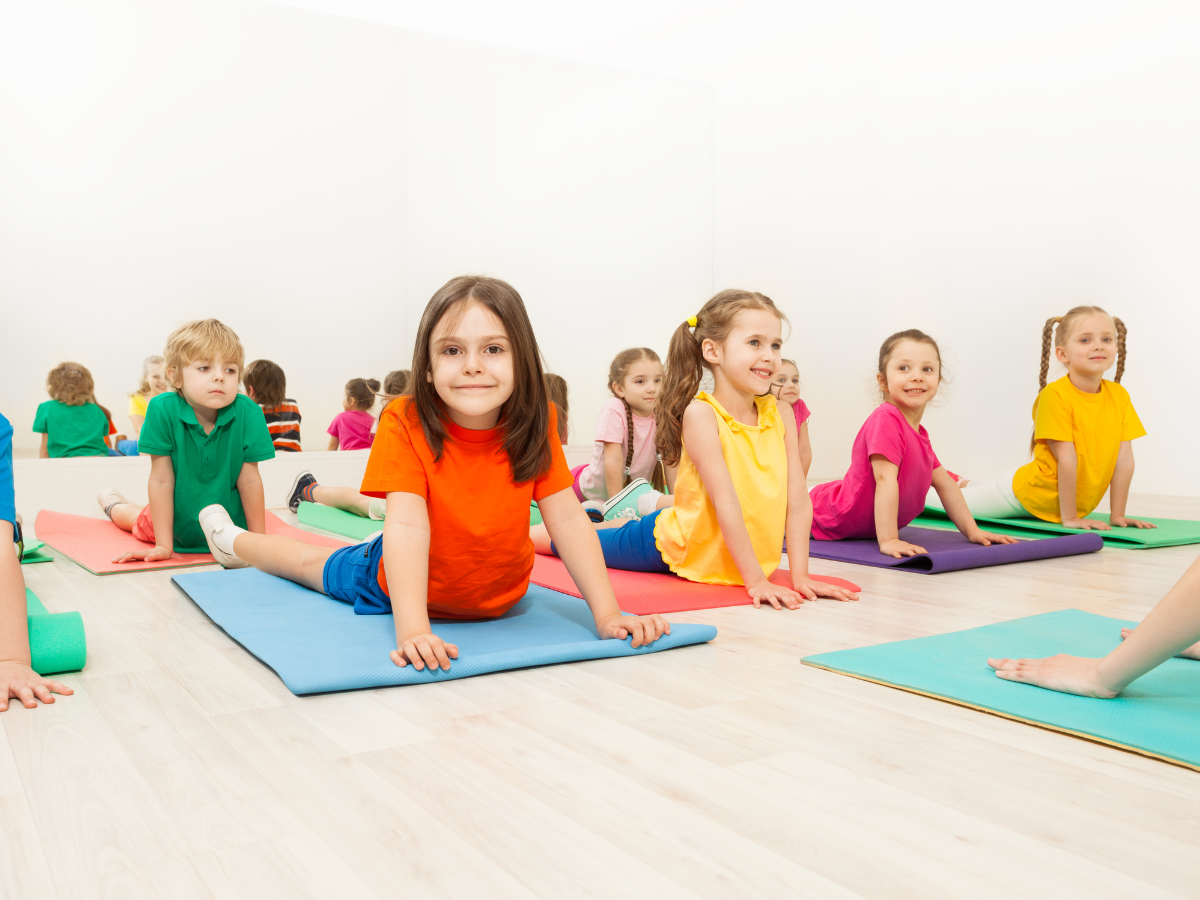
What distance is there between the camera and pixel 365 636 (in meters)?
1.75

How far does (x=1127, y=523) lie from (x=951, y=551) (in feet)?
4.30

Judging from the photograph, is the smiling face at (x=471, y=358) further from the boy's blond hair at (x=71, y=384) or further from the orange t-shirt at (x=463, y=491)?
the boy's blond hair at (x=71, y=384)

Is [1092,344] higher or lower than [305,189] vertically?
lower

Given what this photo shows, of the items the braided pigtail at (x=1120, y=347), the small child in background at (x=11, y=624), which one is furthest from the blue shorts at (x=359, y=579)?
the braided pigtail at (x=1120, y=347)

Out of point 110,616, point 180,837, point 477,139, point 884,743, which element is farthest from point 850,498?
point 477,139

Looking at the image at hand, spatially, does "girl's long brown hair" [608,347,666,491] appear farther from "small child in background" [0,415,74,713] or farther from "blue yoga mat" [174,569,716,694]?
"small child in background" [0,415,74,713]

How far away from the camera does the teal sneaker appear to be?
3.31 m

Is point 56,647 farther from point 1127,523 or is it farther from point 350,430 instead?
point 350,430

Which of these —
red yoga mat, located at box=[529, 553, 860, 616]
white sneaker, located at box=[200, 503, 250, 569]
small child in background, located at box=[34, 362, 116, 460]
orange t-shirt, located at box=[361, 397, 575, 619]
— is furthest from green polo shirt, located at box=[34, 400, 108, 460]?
orange t-shirt, located at box=[361, 397, 575, 619]

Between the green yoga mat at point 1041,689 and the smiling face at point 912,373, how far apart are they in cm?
112

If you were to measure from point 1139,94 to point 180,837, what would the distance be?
552 cm

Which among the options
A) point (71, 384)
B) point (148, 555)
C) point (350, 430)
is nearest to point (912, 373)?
point (148, 555)

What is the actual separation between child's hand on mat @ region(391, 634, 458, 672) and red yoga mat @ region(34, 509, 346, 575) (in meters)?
1.11

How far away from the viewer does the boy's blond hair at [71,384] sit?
4.68 m
